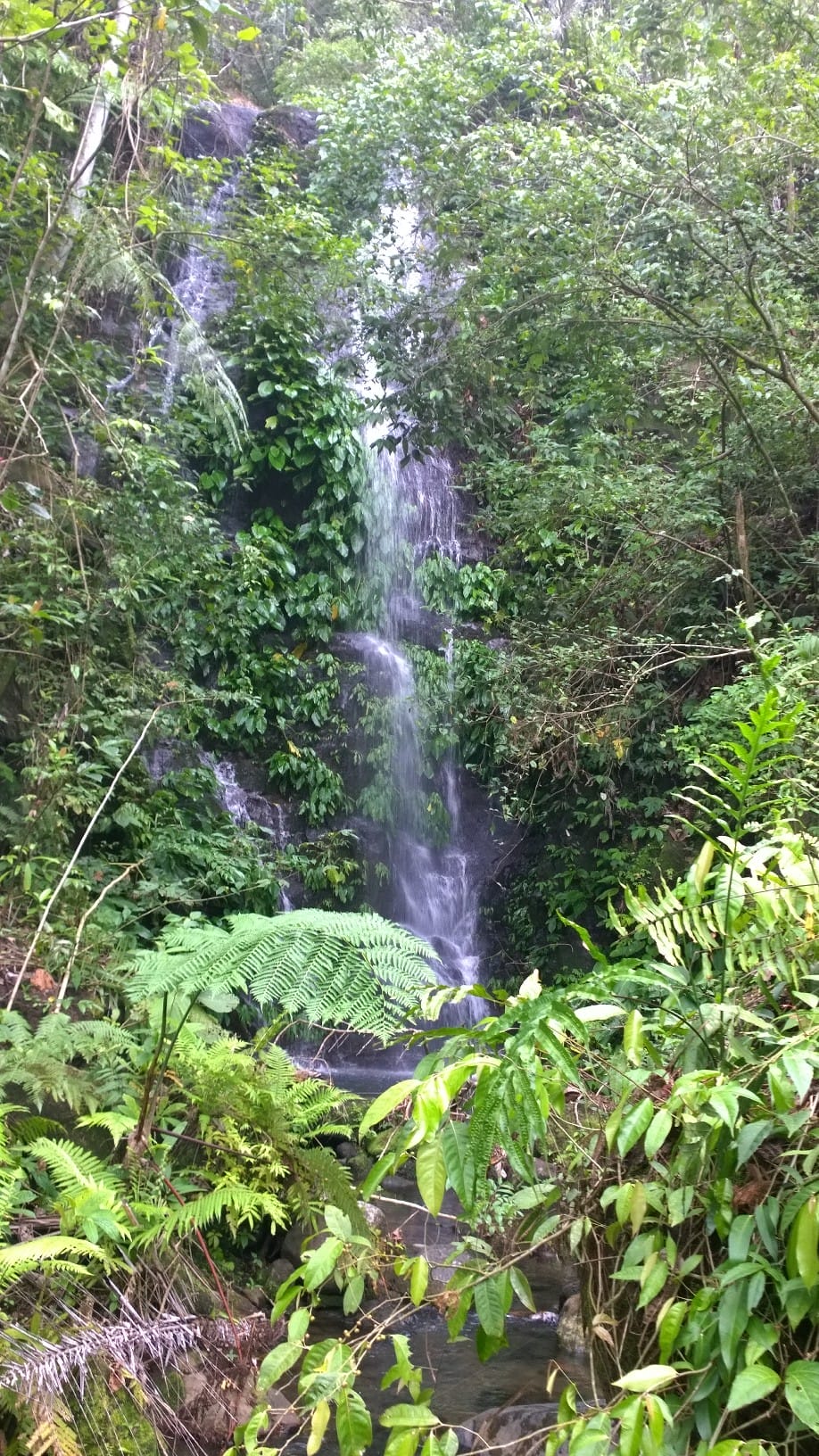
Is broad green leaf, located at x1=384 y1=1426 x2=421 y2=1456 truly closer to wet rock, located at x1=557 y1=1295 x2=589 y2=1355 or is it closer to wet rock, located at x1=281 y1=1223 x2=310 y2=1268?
wet rock, located at x1=557 y1=1295 x2=589 y2=1355

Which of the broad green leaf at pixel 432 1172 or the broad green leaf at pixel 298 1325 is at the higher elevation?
the broad green leaf at pixel 432 1172

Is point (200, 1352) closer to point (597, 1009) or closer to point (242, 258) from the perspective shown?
point (597, 1009)

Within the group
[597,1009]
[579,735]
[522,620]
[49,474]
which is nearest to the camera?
[597,1009]

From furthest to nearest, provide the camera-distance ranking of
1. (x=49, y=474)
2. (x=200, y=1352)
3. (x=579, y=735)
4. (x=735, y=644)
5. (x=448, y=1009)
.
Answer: (x=448, y=1009) → (x=579, y=735) → (x=735, y=644) → (x=49, y=474) → (x=200, y=1352)

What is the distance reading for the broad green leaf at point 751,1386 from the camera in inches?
46.9

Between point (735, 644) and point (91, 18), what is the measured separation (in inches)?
225

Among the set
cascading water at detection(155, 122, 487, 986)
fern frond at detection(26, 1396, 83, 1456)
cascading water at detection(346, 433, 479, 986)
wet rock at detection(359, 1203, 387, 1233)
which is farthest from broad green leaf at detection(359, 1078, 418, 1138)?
cascading water at detection(346, 433, 479, 986)

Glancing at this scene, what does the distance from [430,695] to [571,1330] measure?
6.93 metres

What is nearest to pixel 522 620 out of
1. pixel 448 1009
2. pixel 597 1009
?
pixel 448 1009

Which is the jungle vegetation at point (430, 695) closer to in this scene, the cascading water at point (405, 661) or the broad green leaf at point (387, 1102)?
the broad green leaf at point (387, 1102)

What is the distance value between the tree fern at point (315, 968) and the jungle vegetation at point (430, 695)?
2cm

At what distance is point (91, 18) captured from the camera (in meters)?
3.78

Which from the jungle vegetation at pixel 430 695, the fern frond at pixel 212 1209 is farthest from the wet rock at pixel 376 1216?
the fern frond at pixel 212 1209

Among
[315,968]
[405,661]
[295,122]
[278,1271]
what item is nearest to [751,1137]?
[315,968]
